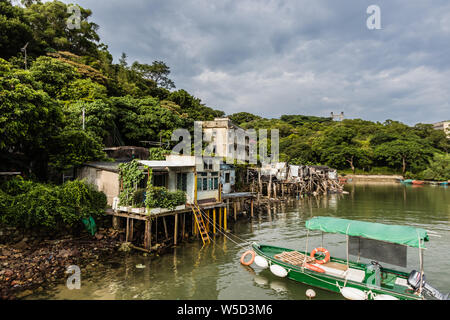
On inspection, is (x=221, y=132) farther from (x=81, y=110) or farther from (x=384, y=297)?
(x=384, y=297)

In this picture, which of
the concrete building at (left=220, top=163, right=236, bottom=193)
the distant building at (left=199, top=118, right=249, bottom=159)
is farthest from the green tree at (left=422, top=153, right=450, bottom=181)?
the concrete building at (left=220, top=163, right=236, bottom=193)

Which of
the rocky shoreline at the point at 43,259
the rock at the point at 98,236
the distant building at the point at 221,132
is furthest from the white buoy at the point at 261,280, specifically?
the distant building at the point at 221,132

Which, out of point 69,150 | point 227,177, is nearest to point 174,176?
point 69,150

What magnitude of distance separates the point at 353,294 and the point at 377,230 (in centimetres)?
274

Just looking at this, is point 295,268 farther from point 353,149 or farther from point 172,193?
point 353,149

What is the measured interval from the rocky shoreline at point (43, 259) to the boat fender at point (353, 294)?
12.1m

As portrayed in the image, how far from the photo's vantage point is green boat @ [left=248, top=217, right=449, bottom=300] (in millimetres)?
9883

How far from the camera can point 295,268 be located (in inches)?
479


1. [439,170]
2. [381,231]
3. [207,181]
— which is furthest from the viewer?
[439,170]

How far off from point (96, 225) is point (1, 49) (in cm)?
2892

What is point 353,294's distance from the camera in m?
10.2

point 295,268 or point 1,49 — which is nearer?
point 295,268

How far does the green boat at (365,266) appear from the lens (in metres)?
9.88

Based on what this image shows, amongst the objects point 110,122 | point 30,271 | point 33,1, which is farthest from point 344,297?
point 33,1
